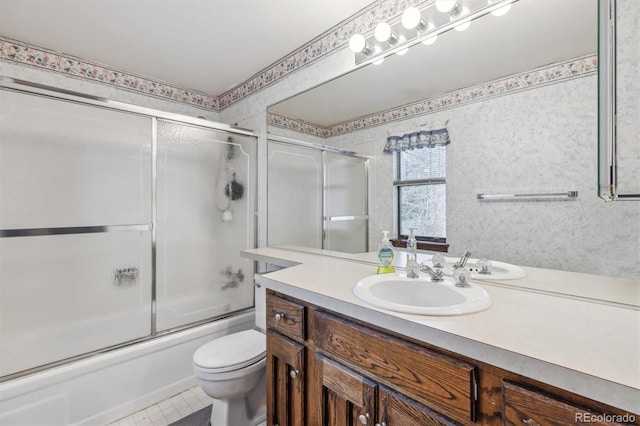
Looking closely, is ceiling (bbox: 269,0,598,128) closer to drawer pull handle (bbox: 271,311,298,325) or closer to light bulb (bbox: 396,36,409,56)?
light bulb (bbox: 396,36,409,56)

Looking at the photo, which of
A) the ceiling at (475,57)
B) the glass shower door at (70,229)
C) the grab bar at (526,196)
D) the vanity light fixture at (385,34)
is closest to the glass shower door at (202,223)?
the glass shower door at (70,229)

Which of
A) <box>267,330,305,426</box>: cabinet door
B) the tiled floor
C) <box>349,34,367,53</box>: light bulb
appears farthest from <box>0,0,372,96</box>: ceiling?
the tiled floor

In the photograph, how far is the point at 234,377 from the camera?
55.6 inches

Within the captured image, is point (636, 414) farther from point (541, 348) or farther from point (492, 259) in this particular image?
point (492, 259)

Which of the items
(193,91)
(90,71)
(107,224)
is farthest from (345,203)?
(90,71)

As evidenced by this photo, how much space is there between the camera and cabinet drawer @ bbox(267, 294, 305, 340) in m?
1.09

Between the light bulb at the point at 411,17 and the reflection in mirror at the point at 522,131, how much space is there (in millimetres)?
115

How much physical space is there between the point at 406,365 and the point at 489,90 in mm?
1083

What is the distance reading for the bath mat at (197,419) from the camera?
1.60 metres

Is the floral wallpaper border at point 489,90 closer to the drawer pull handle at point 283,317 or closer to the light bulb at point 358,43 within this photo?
the light bulb at point 358,43

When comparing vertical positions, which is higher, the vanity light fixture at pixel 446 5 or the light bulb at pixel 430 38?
the vanity light fixture at pixel 446 5

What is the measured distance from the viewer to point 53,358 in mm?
1584

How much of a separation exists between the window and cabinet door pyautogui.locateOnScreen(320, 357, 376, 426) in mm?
707

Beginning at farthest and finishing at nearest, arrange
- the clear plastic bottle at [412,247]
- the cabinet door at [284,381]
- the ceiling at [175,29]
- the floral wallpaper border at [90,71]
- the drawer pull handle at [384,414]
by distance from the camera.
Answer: the floral wallpaper border at [90,71]
the ceiling at [175,29]
the clear plastic bottle at [412,247]
the cabinet door at [284,381]
the drawer pull handle at [384,414]
